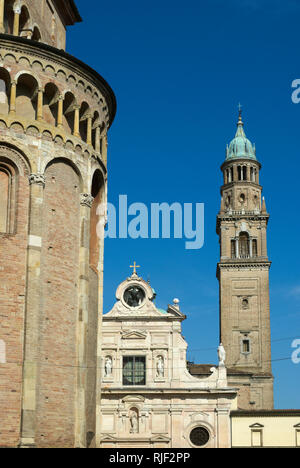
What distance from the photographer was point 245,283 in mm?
66875

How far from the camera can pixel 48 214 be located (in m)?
24.4

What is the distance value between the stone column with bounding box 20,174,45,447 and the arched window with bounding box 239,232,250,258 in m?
45.5

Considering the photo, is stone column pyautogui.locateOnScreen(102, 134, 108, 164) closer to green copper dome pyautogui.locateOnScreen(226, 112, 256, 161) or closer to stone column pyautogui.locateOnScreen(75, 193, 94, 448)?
stone column pyautogui.locateOnScreen(75, 193, 94, 448)

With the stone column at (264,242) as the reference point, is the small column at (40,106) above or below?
below

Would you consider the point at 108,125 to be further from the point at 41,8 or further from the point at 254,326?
the point at 254,326

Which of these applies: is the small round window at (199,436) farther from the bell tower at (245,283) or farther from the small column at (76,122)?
the small column at (76,122)

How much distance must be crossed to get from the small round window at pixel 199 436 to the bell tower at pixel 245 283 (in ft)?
39.0

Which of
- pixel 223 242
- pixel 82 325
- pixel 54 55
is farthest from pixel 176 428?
pixel 54 55

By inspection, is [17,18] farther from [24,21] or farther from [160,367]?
[160,367]

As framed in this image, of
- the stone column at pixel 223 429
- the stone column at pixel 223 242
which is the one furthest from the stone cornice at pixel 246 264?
the stone column at pixel 223 429

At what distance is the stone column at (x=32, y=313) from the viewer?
72.4 feet

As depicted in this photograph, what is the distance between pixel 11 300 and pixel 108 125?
8407 mm
